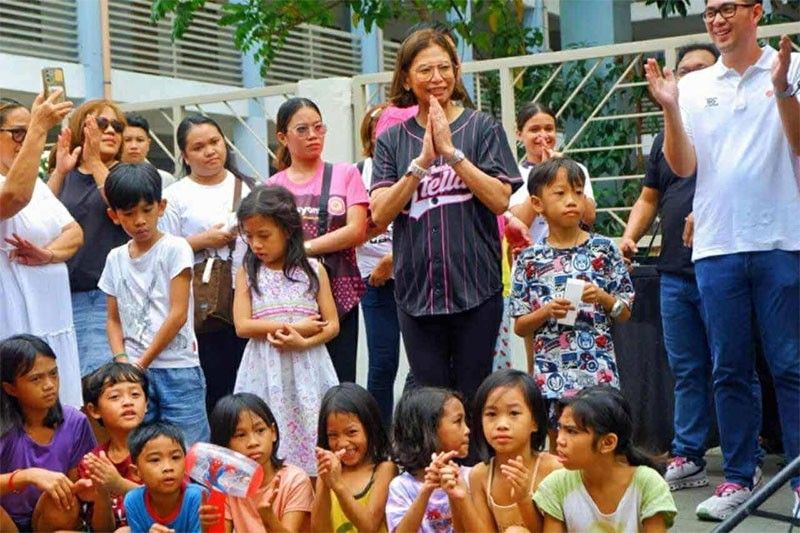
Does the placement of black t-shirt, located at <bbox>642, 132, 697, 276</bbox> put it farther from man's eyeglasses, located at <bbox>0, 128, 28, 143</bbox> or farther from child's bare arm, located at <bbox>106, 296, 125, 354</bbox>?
man's eyeglasses, located at <bbox>0, 128, 28, 143</bbox>

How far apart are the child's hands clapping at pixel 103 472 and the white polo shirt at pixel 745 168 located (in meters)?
2.29

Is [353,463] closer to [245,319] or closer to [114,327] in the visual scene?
[245,319]

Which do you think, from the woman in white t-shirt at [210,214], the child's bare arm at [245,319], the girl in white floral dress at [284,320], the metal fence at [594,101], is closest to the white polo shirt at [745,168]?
the girl in white floral dress at [284,320]

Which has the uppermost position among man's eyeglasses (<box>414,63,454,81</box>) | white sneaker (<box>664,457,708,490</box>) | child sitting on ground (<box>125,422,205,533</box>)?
man's eyeglasses (<box>414,63,454,81</box>)

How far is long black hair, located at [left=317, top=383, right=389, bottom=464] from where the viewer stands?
17.1 ft

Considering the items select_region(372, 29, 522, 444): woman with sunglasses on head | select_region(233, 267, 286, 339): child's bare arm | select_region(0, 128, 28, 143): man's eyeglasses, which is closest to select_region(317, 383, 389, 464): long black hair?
select_region(372, 29, 522, 444): woman with sunglasses on head

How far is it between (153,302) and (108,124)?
3.61 feet

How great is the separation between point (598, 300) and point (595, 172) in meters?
3.23

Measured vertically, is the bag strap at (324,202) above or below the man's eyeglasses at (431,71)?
below

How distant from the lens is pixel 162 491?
5086mm

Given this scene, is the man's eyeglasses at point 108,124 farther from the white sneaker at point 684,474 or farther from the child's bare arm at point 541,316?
the white sneaker at point 684,474

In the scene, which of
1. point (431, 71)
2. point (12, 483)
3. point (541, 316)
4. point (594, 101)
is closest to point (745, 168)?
point (541, 316)

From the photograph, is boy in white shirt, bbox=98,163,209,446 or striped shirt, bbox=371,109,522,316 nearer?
striped shirt, bbox=371,109,522,316

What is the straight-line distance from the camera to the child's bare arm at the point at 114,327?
6.02 m
